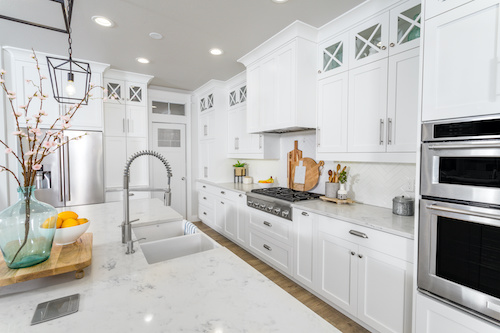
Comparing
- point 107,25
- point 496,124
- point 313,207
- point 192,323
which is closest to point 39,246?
point 192,323

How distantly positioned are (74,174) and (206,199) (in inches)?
80.4

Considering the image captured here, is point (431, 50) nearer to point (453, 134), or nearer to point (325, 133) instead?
point (453, 134)

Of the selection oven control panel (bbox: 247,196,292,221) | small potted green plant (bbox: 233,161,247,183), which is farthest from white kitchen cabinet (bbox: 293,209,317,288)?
small potted green plant (bbox: 233,161,247,183)

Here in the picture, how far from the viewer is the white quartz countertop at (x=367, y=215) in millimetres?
1690

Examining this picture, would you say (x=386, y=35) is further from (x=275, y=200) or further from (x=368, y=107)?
(x=275, y=200)

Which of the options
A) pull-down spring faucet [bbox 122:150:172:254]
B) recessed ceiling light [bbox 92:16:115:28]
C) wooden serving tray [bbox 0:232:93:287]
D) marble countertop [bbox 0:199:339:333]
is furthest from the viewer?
recessed ceiling light [bbox 92:16:115:28]

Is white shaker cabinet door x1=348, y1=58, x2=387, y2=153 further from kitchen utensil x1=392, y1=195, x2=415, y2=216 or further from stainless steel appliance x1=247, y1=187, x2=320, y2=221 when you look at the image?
stainless steel appliance x1=247, y1=187, x2=320, y2=221

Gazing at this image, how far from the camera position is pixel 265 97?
3039 mm

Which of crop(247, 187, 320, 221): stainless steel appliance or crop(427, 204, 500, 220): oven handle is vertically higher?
crop(427, 204, 500, 220): oven handle

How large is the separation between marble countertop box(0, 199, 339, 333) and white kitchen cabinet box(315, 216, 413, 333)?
3.67 feet

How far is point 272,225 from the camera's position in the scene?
2.82 metres

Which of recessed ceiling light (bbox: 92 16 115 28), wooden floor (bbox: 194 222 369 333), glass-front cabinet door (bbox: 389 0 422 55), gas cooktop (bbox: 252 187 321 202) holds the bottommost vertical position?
wooden floor (bbox: 194 222 369 333)

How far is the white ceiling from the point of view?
2.11 meters

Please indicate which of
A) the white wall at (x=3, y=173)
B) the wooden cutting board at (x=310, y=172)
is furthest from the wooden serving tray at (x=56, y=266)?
the white wall at (x=3, y=173)
